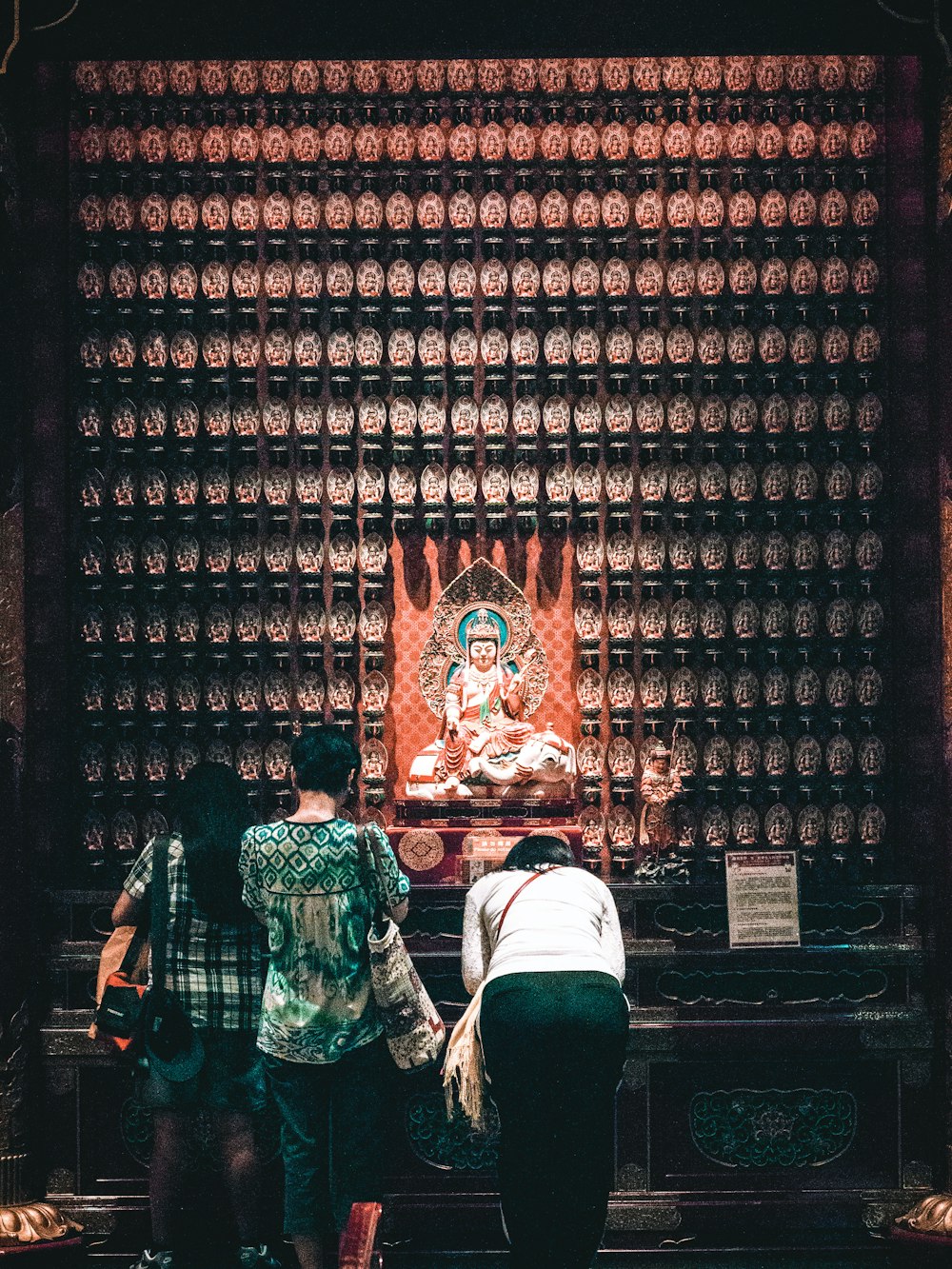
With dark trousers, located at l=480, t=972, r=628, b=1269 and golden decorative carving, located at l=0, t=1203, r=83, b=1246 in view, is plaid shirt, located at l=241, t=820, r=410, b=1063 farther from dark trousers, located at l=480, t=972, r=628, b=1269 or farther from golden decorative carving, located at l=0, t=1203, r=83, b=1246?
golden decorative carving, located at l=0, t=1203, r=83, b=1246

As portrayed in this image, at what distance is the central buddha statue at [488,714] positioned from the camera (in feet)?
18.3

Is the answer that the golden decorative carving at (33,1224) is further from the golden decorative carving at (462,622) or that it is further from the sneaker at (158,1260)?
the golden decorative carving at (462,622)

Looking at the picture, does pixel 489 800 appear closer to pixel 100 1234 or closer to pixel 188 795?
pixel 188 795

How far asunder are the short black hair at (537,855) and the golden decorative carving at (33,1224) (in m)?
2.41

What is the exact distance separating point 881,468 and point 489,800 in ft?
6.87

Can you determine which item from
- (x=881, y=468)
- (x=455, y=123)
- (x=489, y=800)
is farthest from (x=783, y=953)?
(x=455, y=123)

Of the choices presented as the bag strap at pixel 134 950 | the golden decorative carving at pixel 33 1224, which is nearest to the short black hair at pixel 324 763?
the bag strap at pixel 134 950

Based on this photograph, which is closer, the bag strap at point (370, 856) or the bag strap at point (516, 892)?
the bag strap at point (516, 892)

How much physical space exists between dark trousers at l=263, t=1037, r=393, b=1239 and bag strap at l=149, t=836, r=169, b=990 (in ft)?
1.41

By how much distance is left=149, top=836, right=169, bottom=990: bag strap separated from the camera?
416 centimetres

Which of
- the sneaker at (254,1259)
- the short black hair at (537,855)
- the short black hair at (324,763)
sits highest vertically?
the short black hair at (324,763)

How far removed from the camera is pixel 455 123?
5.98 m

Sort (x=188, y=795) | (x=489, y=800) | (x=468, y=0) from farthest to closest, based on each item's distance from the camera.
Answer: (x=489, y=800), (x=468, y=0), (x=188, y=795)

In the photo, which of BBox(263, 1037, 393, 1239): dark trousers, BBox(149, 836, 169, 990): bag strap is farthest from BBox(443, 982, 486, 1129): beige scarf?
BBox(149, 836, 169, 990): bag strap
